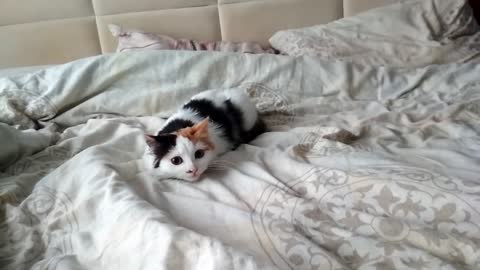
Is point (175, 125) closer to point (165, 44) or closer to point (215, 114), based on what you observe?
point (215, 114)

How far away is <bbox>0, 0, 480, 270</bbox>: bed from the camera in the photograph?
0.76 m

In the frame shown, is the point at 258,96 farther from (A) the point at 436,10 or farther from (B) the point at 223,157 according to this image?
(A) the point at 436,10

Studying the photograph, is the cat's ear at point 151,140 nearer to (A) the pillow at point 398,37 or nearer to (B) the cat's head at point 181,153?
(B) the cat's head at point 181,153

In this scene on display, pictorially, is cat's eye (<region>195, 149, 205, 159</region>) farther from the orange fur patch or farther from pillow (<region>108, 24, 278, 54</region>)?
pillow (<region>108, 24, 278, 54</region>)

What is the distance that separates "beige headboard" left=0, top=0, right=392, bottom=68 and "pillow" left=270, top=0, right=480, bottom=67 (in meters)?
0.12

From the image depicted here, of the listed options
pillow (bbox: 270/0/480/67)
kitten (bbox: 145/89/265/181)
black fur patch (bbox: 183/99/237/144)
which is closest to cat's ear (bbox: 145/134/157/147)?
kitten (bbox: 145/89/265/181)

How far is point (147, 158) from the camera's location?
1.08m

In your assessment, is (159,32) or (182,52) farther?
(159,32)

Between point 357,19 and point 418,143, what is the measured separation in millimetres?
763

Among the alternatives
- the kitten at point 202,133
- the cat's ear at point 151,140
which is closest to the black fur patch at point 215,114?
the kitten at point 202,133

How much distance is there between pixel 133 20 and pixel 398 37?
1.11 meters

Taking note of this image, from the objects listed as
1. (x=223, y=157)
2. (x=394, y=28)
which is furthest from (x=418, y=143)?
(x=394, y=28)

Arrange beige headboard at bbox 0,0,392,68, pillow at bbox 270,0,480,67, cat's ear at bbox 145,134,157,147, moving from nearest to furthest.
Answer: cat's ear at bbox 145,134,157,147, pillow at bbox 270,0,480,67, beige headboard at bbox 0,0,392,68

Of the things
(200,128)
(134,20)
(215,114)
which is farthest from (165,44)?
(200,128)
